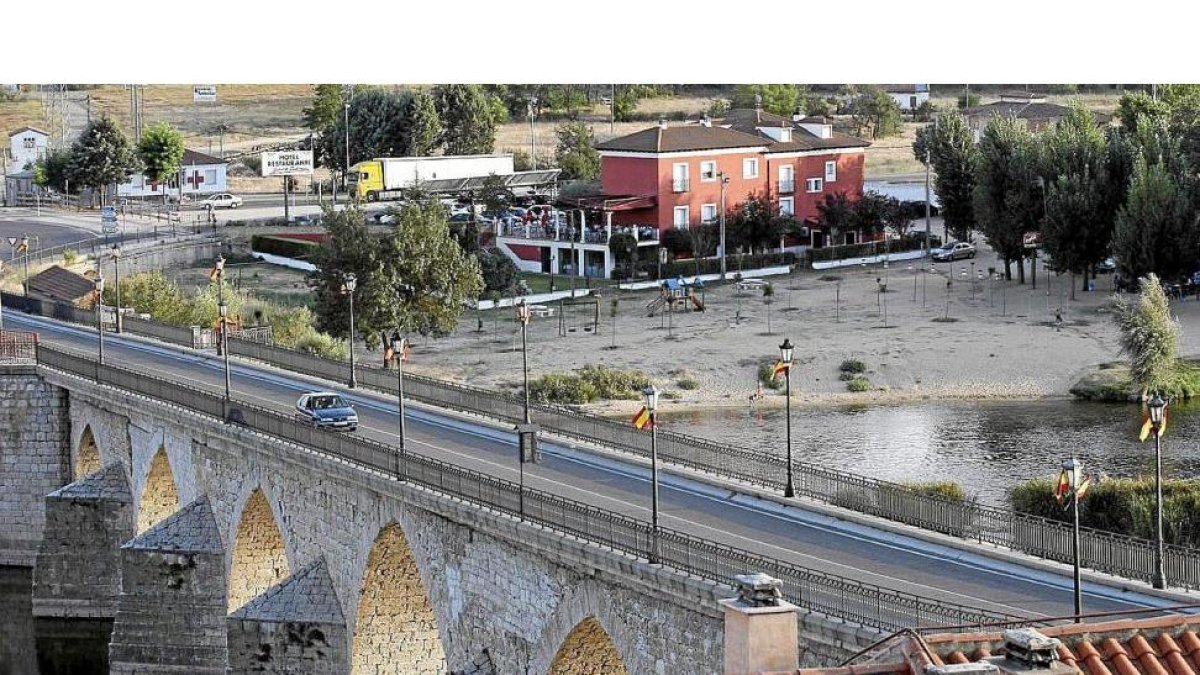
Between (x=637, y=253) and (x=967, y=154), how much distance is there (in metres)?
13.7

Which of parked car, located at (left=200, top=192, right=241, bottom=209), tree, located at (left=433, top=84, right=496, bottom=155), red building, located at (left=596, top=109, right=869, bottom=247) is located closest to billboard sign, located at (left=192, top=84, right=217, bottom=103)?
tree, located at (left=433, top=84, right=496, bottom=155)

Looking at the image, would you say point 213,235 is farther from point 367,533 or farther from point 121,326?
point 367,533

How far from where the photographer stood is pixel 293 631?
105ft

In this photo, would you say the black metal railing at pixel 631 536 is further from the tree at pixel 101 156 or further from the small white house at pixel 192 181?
the small white house at pixel 192 181

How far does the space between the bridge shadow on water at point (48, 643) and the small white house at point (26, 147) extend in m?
68.7

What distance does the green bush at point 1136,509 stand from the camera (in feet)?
120

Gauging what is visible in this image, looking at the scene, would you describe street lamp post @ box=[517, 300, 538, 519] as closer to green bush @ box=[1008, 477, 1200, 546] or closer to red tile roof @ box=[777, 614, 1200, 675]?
green bush @ box=[1008, 477, 1200, 546]

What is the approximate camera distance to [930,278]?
76000 millimetres

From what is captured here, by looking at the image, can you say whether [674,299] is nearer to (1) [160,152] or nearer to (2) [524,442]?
(1) [160,152]

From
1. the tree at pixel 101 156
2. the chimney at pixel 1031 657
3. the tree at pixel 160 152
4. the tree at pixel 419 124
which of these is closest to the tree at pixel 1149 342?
the chimney at pixel 1031 657

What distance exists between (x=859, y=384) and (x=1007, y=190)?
1681cm

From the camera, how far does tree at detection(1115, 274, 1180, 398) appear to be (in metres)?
57.6

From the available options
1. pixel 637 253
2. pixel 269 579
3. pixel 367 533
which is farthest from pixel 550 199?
pixel 367 533

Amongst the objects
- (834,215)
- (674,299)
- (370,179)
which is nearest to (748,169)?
(834,215)
